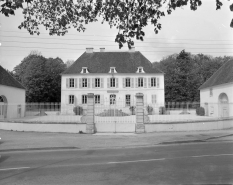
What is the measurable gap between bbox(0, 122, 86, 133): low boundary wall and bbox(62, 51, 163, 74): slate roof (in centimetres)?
2132

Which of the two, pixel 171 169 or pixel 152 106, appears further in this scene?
pixel 152 106

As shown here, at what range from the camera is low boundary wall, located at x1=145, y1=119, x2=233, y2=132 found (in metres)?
15.9

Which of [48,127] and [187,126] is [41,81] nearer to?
[48,127]

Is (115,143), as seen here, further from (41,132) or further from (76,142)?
(41,132)

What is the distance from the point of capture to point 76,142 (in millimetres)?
12297

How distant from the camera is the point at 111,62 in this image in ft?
130

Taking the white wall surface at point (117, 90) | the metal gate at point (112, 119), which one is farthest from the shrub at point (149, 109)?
the white wall surface at point (117, 90)

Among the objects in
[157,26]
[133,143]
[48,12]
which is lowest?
[133,143]

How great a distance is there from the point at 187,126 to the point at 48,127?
10434 mm

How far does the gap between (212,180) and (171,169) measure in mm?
1307

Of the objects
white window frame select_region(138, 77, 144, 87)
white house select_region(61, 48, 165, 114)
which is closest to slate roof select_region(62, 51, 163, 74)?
white house select_region(61, 48, 165, 114)

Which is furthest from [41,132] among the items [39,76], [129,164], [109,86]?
[39,76]

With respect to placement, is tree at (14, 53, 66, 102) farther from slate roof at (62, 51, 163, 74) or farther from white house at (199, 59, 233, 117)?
white house at (199, 59, 233, 117)

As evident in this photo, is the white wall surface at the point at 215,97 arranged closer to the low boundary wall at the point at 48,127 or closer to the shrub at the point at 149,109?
the shrub at the point at 149,109
